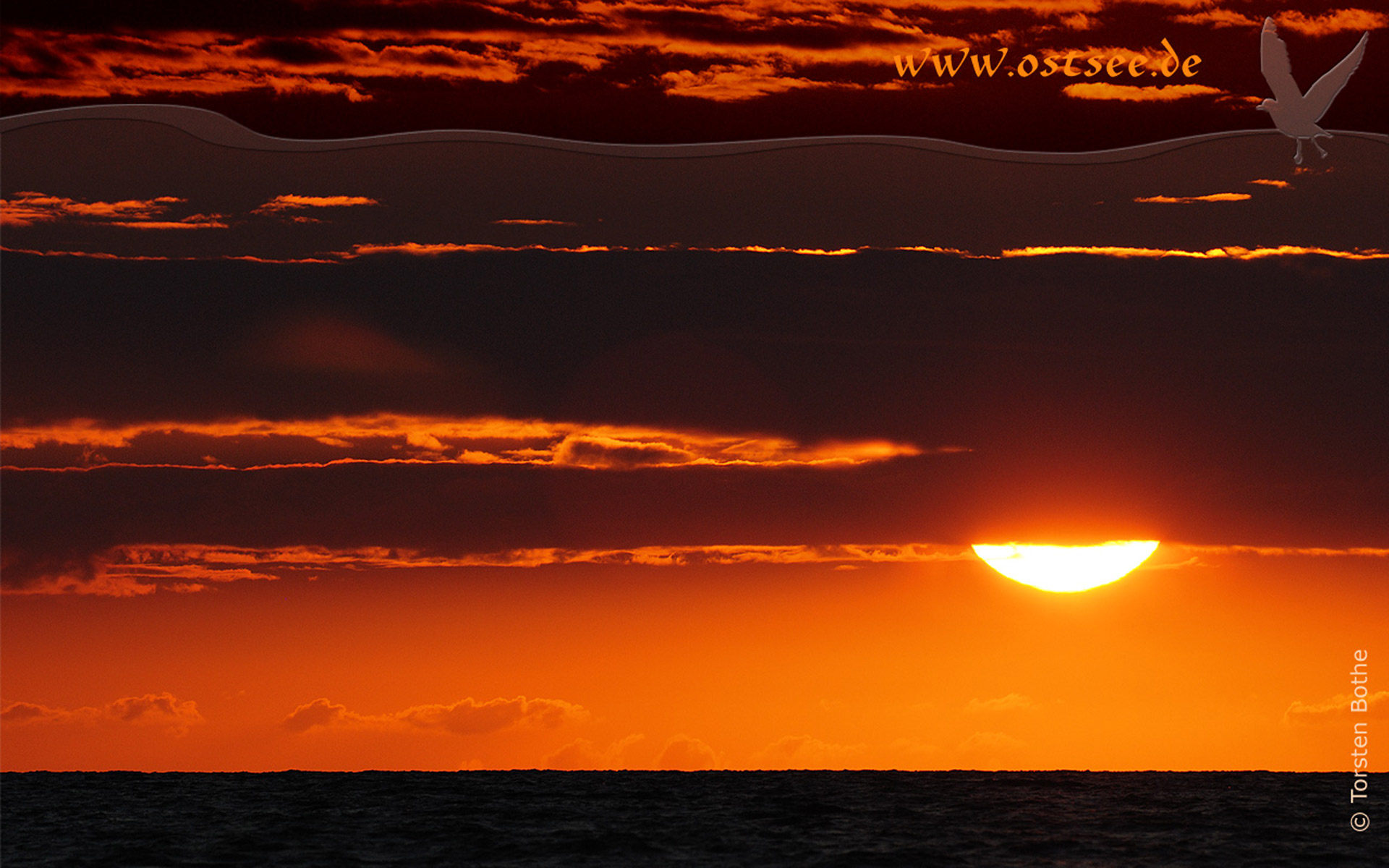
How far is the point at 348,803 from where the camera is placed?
65.0 metres

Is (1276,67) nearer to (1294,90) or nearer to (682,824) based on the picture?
(1294,90)

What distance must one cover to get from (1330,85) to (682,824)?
119 feet

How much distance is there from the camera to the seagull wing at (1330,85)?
28234 millimetres

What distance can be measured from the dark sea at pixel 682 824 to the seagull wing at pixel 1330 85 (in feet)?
77.2

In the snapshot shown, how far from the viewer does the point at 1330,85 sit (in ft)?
93.5

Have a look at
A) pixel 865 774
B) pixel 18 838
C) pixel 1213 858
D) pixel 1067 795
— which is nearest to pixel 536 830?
pixel 18 838

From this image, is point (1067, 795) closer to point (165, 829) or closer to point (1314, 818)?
point (1314, 818)

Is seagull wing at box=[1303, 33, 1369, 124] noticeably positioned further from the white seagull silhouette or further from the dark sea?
the dark sea

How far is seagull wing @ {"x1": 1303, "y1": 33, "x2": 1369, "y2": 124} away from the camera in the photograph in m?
28.2

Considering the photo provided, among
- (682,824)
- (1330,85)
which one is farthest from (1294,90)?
(682,824)

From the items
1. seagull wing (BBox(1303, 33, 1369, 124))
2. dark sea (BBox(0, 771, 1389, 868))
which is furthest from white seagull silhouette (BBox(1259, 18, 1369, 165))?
dark sea (BBox(0, 771, 1389, 868))

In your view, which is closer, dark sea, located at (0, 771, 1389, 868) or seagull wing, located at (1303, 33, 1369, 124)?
seagull wing, located at (1303, 33, 1369, 124)

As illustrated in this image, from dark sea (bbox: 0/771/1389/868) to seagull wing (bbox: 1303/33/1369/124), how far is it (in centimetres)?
2353

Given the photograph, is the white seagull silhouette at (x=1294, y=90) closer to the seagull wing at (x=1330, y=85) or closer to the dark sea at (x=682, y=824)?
the seagull wing at (x=1330, y=85)
